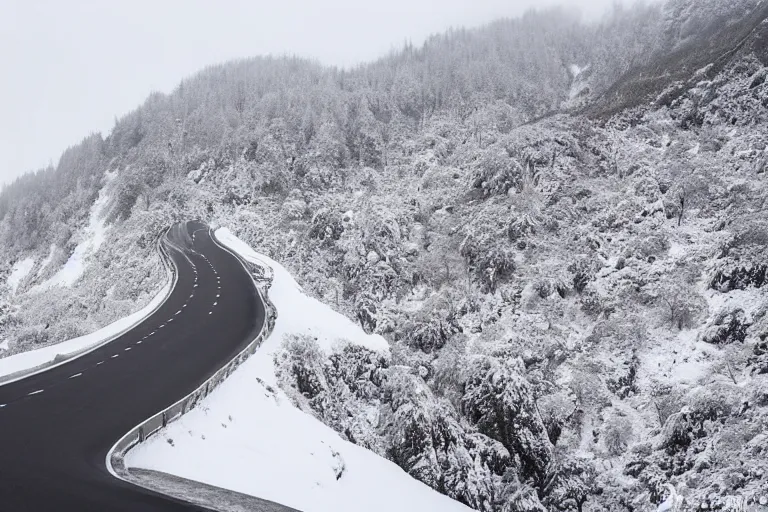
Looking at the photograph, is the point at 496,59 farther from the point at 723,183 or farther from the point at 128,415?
the point at 128,415

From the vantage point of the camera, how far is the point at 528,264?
31.5 m

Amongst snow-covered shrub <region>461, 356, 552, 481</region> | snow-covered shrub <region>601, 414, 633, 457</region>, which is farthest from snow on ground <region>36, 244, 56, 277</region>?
snow-covered shrub <region>601, 414, 633, 457</region>

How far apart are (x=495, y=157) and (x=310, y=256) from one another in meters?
19.9

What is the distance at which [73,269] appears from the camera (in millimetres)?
63844

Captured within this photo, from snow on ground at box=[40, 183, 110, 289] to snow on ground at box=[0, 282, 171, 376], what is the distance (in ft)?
135

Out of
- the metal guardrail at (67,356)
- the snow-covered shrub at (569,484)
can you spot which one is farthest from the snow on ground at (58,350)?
the snow-covered shrub at (569,484)

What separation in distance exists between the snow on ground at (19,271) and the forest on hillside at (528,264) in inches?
103

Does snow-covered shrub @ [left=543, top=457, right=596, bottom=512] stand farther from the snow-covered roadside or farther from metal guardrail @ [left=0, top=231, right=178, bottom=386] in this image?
metal guardrail @ [left=0, top=231, right=178, bottom=386]

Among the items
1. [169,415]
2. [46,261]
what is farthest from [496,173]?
[46,261]

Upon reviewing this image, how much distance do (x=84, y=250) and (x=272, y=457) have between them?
2737 inches

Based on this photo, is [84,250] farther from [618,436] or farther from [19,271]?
[618,436]

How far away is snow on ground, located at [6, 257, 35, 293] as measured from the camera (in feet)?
254

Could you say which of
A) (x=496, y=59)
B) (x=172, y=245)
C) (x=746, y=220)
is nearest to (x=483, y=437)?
(x=746, y=220)

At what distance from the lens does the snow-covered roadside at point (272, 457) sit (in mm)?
Result: 12133
